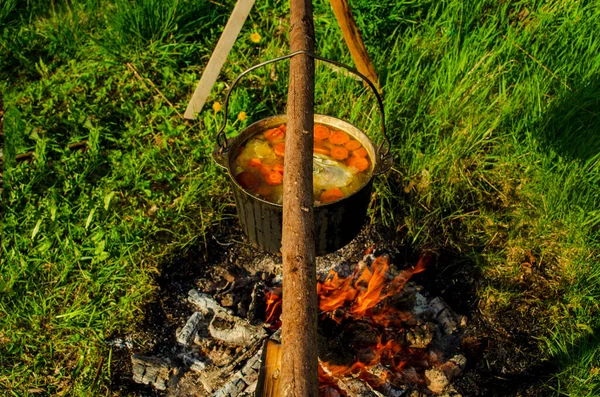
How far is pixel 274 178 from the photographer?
2.88 m

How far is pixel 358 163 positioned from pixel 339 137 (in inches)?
8.3

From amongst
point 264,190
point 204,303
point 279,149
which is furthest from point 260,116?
point 204,303

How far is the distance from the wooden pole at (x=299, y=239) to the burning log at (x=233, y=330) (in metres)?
1.20

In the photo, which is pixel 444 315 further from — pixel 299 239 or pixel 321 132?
pixel 299 239

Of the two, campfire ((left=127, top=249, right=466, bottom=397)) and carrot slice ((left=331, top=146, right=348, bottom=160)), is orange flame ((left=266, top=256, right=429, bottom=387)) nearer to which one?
campfire ((left=127, top=249, right=466, bottom=397))

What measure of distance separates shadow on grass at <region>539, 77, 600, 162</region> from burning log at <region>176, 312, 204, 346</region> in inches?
97.3

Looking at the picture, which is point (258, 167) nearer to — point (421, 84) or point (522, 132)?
point (421, 84)

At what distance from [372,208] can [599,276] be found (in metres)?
1.39

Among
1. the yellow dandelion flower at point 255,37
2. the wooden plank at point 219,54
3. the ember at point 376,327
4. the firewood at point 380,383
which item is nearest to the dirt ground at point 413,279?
the ember at point 376,327

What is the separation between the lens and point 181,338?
9.96 ft

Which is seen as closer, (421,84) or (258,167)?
(258,167)

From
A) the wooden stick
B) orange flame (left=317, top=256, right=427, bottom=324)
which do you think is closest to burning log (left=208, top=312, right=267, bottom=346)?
orange flame (left=317, top=256, right=427, bottom=324)

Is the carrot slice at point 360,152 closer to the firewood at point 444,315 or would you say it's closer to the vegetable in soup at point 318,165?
the vegetable in soup at point 318,165

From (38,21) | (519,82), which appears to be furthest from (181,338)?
(38,21)
